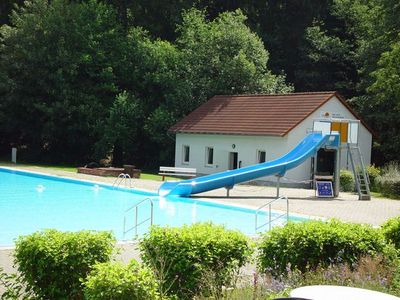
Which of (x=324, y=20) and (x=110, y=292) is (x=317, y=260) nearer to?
(x=110, y=292)

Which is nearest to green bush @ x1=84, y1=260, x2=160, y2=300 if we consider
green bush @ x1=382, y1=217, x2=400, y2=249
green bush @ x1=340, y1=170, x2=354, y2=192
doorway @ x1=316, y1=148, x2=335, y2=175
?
green bush @ x1=382, y1=217, x2=400, y2=249

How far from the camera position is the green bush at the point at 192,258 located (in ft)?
23.3

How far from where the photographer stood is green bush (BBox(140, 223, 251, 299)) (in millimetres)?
7090

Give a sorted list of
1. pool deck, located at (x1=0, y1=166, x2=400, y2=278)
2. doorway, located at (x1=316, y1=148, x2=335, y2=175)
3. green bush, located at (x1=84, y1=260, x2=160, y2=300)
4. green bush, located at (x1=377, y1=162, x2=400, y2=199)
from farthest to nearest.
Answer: doorway, located at (x1=316, y1=148, x2=335, y2=175), green bush, located at (x1=377, y1=162, x2=400, y2=199), pool deck, located at (x1=0, y1=166, x2=400, y2=278), green bush, located at (x1=84, y1=260, x2=160, y2=300)

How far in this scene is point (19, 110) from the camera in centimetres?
4409

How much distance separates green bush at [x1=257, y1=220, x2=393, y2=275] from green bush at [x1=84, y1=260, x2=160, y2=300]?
249 cm

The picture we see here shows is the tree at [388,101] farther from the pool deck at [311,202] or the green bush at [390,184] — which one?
the pool deck at [311,202]

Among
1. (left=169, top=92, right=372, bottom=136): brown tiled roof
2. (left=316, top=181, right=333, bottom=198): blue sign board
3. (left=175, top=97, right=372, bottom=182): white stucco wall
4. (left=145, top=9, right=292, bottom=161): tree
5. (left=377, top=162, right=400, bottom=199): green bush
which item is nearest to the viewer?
(left=316, top=181, right=333, bottom=198): blue sign board

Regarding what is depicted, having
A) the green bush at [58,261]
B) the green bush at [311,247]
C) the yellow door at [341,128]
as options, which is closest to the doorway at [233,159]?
the yellow door at [341,128]

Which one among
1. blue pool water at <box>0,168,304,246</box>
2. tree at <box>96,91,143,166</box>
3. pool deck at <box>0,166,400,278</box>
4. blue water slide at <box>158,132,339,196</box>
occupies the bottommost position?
blue pool water at <box>0,168,304,246</box>

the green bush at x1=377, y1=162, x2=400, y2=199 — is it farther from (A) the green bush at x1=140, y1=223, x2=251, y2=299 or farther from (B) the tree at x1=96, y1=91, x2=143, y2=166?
(A) the green bush at x1=140, y1=223, x2=251, y2=299

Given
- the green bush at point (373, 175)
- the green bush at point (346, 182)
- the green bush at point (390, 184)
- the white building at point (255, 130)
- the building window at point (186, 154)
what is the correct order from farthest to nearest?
Result: the building window at point (186, 154)
the white building at point (255, 130)
the green bush at point (373, 175)
the green bush at point (346, 182)
the green bush at point (390, 184)

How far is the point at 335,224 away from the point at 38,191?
66.5ft

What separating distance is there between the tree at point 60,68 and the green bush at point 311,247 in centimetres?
3424
